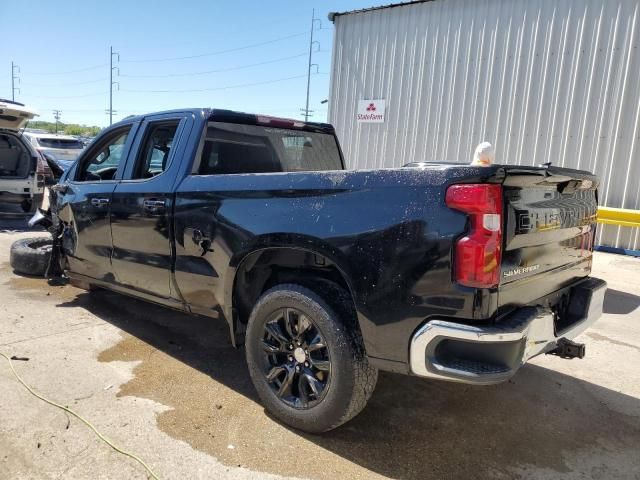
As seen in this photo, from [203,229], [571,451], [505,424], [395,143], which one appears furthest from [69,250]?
[395,143]

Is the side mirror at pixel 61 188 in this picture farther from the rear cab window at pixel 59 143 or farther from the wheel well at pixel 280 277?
Result: the rear cab window at pixel 59 143

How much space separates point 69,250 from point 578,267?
4.42m

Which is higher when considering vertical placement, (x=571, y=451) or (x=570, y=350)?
(x=570, y=350)

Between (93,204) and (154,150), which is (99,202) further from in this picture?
(154,150)

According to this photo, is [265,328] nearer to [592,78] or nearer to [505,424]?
[505,424]

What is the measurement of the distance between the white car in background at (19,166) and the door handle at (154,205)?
6706 millimetres

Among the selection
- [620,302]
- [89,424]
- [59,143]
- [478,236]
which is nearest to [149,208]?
[89,424]

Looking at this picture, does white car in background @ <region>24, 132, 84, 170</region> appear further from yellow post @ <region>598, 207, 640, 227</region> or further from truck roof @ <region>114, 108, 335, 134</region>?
yellow post @ <region>598, 207, 640, 227</region>

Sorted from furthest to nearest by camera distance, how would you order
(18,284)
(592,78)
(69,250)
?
(592,78), (18,284), (69,250)

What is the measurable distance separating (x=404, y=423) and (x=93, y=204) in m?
3.13

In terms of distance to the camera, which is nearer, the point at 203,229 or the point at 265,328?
the point at 265,328

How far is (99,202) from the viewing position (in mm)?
4336

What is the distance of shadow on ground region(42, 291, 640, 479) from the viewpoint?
276 centimetres

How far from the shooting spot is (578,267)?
3.30 meters
